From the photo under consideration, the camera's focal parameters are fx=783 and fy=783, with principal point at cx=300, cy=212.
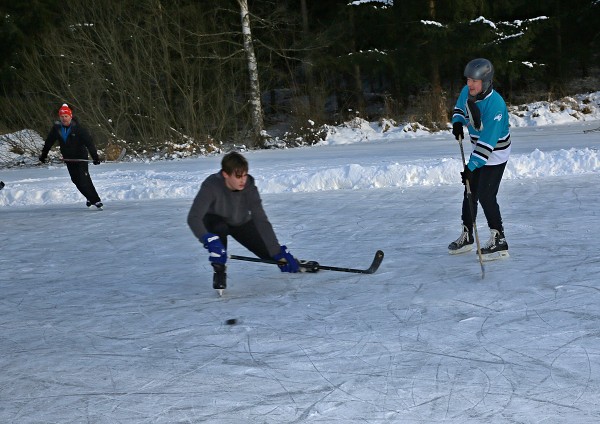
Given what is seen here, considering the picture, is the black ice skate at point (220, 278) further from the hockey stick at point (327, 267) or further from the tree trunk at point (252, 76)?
the tree trunk at point (252, 76)

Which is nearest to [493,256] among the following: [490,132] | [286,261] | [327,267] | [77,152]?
[490,132]

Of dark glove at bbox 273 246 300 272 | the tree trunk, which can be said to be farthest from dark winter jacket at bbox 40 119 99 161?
the tree trunk

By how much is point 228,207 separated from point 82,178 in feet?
16.6

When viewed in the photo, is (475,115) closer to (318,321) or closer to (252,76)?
(318,321)

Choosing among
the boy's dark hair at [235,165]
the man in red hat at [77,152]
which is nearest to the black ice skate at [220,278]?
the boy's dark hair at [235,165]

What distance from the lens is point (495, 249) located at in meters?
5.46

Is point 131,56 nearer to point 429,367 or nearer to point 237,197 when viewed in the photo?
point 237,197

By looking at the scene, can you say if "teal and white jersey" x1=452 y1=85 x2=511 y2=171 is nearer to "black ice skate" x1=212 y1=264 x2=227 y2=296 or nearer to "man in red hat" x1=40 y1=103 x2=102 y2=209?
"black ice skate" x1=212 y1=264 x2=227 y2=296

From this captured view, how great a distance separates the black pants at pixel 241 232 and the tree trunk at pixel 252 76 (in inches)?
579

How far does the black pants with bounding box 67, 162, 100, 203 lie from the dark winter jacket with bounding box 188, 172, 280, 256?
4919 millimetres

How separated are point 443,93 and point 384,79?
27.8ft

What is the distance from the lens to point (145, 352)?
3893 mm

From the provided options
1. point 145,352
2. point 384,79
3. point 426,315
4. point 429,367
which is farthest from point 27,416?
point 384,79

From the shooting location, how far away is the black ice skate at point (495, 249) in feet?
17.9
